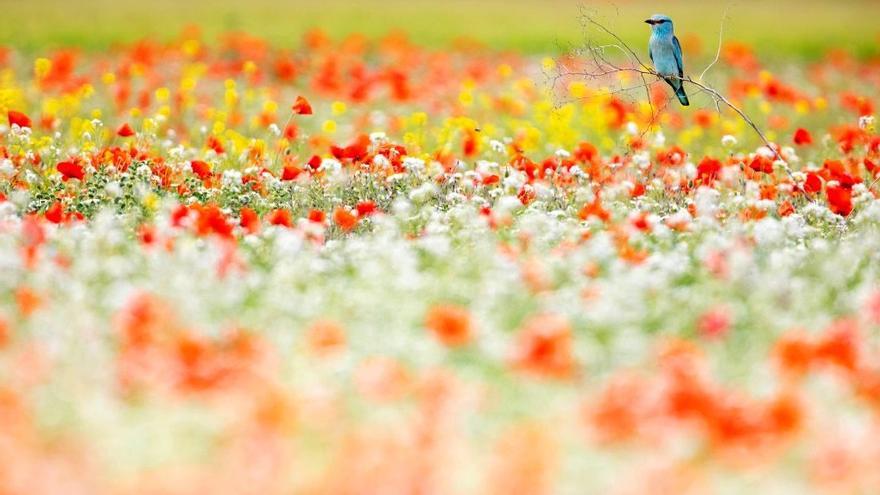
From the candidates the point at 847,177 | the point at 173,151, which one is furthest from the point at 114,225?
the point at 847,177

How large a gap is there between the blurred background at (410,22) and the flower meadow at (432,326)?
10.6m

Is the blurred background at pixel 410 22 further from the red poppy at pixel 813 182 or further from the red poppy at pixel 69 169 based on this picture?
the red poppy at pixel 69 169

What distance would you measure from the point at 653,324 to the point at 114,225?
2657mm

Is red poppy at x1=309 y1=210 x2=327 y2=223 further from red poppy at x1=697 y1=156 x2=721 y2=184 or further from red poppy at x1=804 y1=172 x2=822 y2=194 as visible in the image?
red poppy at x1=804 y1=172 x2=822 y2=194

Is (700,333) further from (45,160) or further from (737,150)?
(737,150)

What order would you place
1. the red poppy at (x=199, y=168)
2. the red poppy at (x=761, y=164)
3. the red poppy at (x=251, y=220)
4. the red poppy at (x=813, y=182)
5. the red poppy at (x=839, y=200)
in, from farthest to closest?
the red poppy at (x=761, y=164) < the red poppy at (x=813, y=182) < the red poppy at (x=199, y=168) < the red poppy at (x=839, y=200) < the red poppy at (x=251, y=220)

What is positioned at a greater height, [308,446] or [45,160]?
[45,160]

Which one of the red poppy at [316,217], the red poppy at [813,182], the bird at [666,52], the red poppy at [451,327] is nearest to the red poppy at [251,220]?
the red poppy at [316,217]

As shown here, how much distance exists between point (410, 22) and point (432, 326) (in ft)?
74.4

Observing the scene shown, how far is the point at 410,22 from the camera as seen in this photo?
84.9 feet

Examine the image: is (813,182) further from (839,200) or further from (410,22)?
(410,22)

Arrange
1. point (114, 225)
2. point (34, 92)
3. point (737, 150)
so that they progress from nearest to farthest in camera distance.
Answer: point (114, 225) < point (737, 150) < point (34, 92)

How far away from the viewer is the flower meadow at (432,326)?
11.0 feet

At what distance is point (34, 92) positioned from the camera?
11.7 meters
